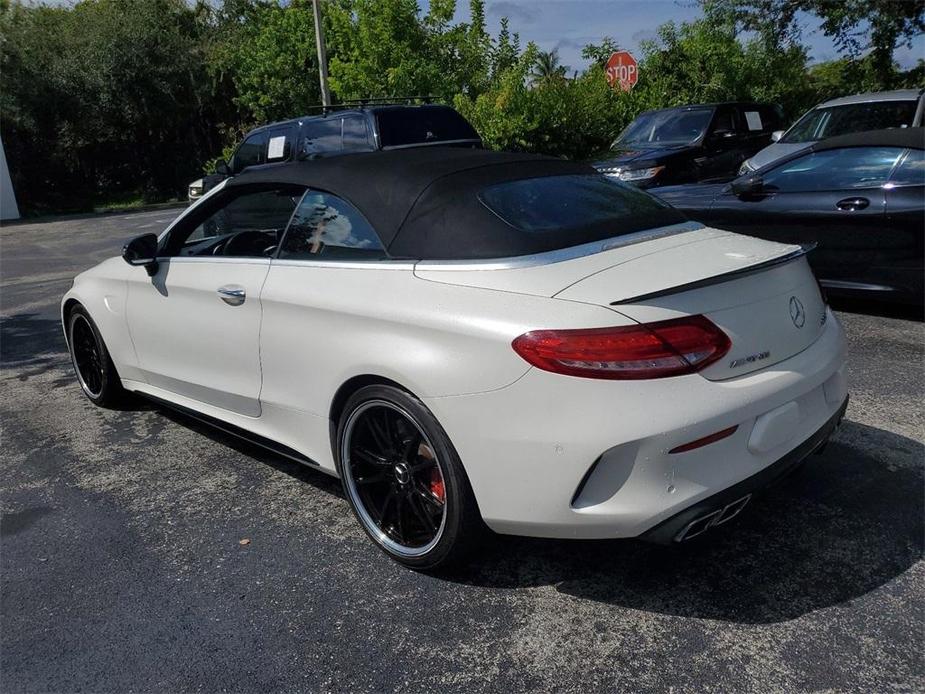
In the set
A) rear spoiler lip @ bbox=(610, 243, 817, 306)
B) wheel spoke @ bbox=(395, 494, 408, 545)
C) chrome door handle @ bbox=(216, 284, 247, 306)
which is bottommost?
wheel spoke @ bbox=(395, 494, 408, 545)

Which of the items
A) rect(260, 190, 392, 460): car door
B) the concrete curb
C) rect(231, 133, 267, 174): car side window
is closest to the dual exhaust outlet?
rect(260, 190, 392, 460): car door

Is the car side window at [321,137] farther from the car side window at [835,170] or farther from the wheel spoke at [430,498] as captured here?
the wheel spoke at [430,498]

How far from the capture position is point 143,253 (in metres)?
4.11

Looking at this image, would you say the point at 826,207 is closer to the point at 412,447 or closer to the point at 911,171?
the point at 911,171

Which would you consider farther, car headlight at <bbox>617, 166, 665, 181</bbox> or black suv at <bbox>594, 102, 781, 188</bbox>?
black suv at <bbox>594, 102, 781, 188</bbox>

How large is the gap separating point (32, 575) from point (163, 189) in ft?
86.7

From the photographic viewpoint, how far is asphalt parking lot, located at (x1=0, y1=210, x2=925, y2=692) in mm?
2412

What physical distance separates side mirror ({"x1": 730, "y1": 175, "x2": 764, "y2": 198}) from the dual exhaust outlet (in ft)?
14.8

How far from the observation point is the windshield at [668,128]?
11.4 m

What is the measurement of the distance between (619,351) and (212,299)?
82.6 inches

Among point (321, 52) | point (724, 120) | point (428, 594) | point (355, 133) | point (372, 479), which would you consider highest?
point (321, 52)

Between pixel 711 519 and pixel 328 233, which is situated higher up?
pixel 328 233

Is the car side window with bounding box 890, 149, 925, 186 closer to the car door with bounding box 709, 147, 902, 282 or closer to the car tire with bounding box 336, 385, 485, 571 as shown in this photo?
the car door with bounding box 709, 147, 902, 282

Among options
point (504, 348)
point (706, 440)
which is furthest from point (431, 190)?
point (706, 440)
